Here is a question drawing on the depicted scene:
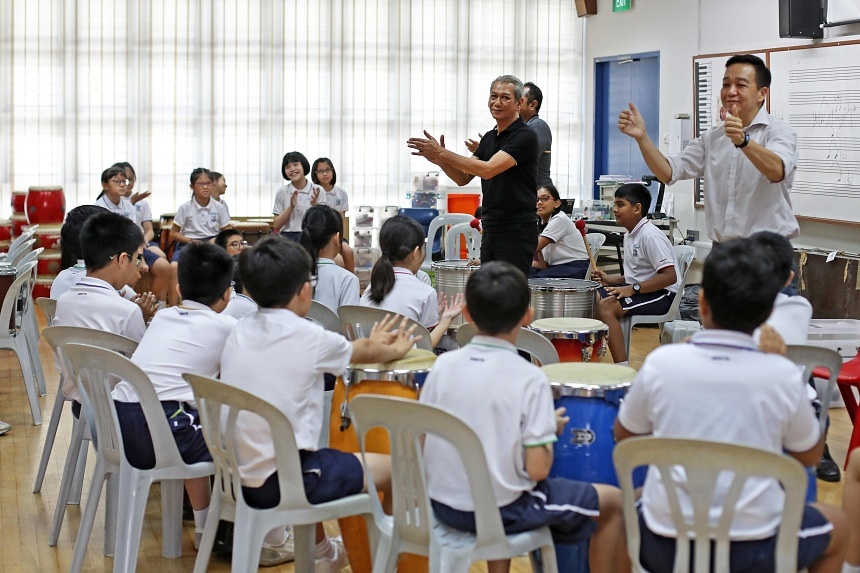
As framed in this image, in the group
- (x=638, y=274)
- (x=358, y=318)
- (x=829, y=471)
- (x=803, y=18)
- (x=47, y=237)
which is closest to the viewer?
(x=358, y=318)

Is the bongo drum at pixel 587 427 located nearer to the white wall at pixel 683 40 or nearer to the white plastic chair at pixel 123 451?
the white plastic chair at pixel 123 451

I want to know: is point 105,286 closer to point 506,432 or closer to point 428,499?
point 428,499

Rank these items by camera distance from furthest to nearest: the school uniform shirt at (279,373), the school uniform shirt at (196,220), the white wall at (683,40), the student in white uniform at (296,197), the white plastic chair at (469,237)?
the student in white uniform at (296,197)
the school uniform shirt at (196,220)
the white plastic chair at (469,237)
the white wall at (683,40)
the school uniform shirt at (279,373)

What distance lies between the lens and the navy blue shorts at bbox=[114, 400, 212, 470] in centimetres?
316

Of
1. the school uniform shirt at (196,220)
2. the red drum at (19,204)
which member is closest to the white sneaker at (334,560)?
the school uniform shirt at (196,220)

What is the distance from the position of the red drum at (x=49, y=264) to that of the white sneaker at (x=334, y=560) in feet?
20.2

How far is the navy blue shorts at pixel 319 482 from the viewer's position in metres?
2.75

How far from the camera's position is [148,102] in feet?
32.5

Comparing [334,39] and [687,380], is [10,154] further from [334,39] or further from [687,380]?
[687,380]

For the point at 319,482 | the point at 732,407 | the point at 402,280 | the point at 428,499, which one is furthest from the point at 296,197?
the point at 732,407

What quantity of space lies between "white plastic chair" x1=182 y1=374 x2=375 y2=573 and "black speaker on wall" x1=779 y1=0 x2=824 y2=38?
527cm

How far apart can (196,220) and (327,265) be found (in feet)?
13.6

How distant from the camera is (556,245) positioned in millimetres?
6695

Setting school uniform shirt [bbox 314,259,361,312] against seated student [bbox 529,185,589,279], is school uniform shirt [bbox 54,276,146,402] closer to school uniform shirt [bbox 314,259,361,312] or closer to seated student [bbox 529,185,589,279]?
school uniform shirt [bbox 314,259,361,312]
